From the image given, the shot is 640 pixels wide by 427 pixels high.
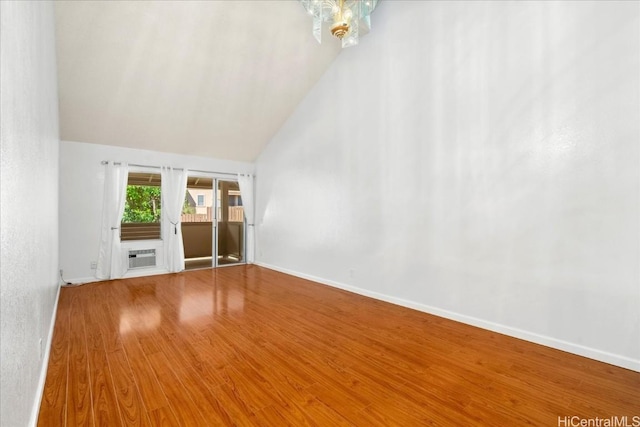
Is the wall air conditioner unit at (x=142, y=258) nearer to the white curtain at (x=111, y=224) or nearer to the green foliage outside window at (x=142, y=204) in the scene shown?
the white curtain at (x=111, y=224)

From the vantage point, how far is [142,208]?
5883 millimetres

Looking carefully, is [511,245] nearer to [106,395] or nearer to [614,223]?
[614,223]

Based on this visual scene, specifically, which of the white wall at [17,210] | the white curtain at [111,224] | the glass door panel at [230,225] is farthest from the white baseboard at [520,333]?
the white curtain at [111,224]

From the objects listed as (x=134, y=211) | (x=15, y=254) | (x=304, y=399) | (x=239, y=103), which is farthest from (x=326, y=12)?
(x=134, y=211)

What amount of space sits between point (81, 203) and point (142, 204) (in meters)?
0.96

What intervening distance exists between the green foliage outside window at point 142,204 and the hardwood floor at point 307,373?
2.28 m

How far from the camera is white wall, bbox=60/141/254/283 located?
5023mm

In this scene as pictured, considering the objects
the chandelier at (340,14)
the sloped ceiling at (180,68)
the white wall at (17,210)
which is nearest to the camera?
the white wall at (17,210)

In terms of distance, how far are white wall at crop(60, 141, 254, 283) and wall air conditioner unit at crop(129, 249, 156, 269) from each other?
1.98ft

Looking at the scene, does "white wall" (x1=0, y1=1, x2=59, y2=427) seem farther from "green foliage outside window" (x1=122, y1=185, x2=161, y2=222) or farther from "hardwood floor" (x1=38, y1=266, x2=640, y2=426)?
"green foliage outside window" (x1=122, y1=185, x2=161, y2=222)

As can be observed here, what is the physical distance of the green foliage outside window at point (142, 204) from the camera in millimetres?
5711

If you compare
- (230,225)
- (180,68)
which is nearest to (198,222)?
(230,225)

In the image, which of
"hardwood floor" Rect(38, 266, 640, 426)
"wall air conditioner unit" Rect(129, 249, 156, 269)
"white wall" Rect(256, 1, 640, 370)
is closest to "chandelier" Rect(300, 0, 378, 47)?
"white wall" Rect(256, 1, 640, 370)

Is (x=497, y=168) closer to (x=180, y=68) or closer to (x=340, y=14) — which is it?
(x=340, y=14)
